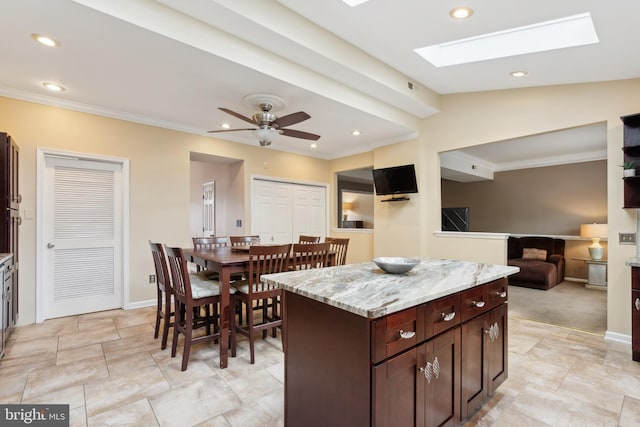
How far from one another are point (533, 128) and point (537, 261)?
11.2 ft

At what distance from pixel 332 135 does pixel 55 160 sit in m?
3.76

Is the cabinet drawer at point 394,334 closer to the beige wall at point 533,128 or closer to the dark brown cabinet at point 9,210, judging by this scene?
the beige wall at point 533,128

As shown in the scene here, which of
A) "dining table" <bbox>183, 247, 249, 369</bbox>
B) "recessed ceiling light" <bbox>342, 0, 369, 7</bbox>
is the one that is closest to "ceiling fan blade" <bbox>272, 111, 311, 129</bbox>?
"recessed ceiling light" <bbox>342, 0, 369, 7</bbox>

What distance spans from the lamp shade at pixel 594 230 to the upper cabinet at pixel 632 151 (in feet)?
11.2

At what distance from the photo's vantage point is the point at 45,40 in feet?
7.96

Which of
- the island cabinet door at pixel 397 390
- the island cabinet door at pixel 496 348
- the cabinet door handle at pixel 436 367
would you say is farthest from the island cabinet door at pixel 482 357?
the island cabinet door at pixel 397 390

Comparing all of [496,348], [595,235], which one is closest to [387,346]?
[496,348]

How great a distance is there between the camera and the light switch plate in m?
2.99

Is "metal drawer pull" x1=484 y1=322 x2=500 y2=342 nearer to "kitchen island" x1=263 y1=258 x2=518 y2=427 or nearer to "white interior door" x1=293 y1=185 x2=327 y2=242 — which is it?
"kitchen island" x1=263 y1=258 x2=518 y2=427

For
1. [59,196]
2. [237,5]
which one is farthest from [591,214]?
[59,196]

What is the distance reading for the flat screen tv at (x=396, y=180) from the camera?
4.85 metres

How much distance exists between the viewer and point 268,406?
197 centimetres

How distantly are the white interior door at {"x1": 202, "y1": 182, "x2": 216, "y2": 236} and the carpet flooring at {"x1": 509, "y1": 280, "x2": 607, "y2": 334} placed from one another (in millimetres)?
5428

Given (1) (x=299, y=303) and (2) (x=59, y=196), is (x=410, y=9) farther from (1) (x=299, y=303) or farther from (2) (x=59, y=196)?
(2) (x=59, y=196)
